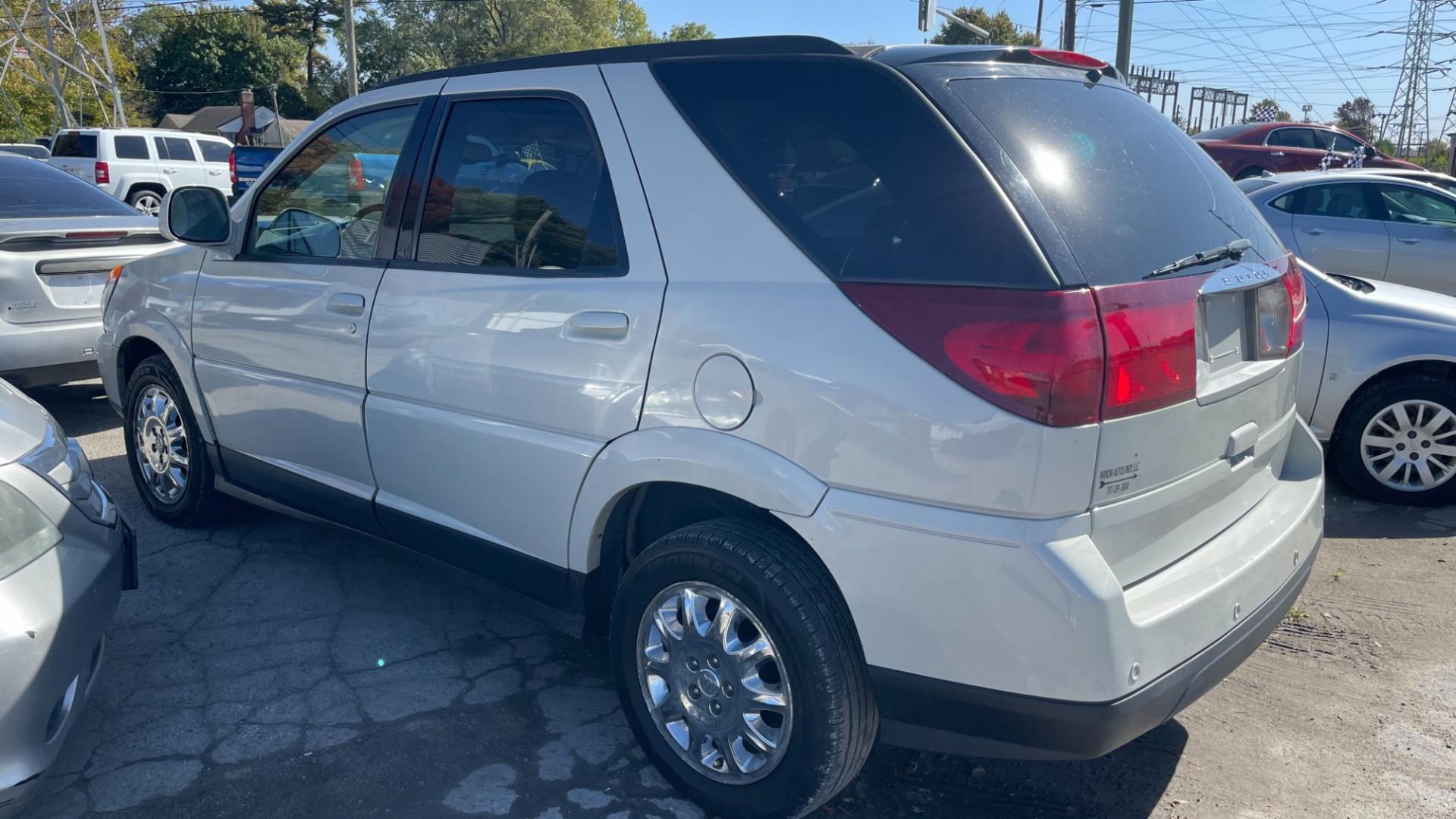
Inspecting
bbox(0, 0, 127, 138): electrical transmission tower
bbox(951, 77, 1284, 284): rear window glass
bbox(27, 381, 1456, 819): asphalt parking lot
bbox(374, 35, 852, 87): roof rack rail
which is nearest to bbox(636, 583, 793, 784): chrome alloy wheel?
bbox(27, 381, 1456, 819): asphalt parking lot

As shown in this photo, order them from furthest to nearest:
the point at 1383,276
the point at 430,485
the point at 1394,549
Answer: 1. the point at 1383,276
2. the point at 1394,549
3. the point at 430,485

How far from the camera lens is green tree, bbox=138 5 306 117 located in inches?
2527

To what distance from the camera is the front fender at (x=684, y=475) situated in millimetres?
2402

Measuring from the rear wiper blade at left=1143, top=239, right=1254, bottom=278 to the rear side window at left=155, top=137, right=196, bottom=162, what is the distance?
78.7ft

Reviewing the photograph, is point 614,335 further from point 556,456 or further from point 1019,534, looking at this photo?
point 1019,534

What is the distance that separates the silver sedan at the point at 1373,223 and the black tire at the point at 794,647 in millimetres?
7645

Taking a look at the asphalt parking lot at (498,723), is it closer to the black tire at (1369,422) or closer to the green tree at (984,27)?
the black tire at (1369,422)

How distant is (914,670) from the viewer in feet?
7.57

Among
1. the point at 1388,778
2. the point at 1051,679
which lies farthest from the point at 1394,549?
the point at 1051,679

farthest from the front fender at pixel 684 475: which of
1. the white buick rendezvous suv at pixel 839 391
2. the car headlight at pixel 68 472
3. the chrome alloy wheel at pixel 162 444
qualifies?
the chrome alloy wheel at pixel 162 444

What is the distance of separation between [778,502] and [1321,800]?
1793 millimetres

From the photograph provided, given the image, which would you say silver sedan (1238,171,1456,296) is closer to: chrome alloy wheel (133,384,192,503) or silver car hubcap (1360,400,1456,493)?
silver car hubcap (1360,400,1456,493)

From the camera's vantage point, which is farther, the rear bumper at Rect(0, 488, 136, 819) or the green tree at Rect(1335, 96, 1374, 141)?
the green tree at Rect(1335, 96, 1374, 141)

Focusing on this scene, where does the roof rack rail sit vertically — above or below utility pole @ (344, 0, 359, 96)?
below
